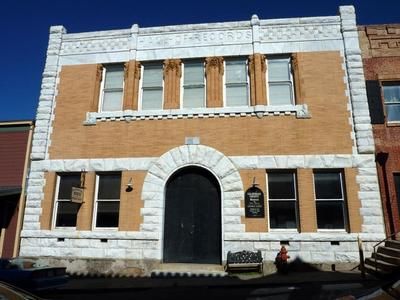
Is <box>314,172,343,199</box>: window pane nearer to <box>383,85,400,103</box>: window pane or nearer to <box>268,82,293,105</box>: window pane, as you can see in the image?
<box>268,82,293,105</box>: window pane

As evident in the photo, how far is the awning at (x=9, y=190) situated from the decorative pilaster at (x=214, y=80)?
8.86m

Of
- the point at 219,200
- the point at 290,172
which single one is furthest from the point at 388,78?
the point at 219,200

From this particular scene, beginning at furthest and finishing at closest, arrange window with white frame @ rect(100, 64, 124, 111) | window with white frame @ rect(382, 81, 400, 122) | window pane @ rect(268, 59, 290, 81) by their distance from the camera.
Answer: window with white frame @ rect(100, 64, 124, 111), window pane @ rect(268, 59, 290, 81), window with white frame @ rect(382, 81, 400, 122)

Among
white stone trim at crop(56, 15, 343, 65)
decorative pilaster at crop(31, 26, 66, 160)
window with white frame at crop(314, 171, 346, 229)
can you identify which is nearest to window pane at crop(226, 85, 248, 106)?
white stone trim at crop(56, 15, 343, 65)

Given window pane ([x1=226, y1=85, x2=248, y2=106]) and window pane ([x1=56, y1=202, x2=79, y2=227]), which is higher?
window pane ([x1=226, y1=85, x2=248, y2=106])

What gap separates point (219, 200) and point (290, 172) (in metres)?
2.89

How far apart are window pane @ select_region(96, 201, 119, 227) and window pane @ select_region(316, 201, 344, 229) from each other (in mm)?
7636

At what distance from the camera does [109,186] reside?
47.8 feet

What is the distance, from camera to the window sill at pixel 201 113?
14148mm

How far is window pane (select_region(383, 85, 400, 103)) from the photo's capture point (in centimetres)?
1445

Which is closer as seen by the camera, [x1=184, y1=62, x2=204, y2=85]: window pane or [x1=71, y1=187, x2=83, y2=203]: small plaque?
[x1=71, y1=187, x2=83, y2=203]: small plaque

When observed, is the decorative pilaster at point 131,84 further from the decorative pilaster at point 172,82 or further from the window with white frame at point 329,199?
the window with white frame at point 329,199

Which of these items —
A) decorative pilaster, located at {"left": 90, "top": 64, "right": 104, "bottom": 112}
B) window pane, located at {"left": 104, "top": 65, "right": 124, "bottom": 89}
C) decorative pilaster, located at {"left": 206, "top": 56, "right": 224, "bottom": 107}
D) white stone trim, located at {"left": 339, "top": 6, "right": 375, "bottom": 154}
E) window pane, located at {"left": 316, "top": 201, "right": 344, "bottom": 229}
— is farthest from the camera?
window pane, located at {"left": 104, "top": 65, "right": 124, "bottom": 89}

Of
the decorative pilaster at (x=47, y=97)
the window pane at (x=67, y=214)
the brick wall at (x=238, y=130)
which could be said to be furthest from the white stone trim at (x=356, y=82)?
the decorative pilaster at (x=47, y=97)
